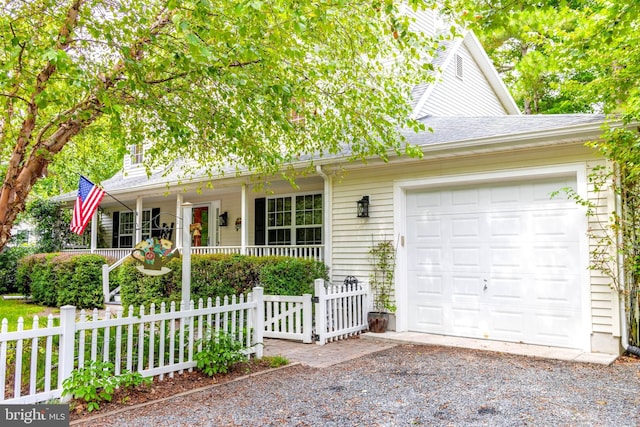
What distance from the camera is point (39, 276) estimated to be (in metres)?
12.7

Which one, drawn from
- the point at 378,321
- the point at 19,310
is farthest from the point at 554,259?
the point at 19,310

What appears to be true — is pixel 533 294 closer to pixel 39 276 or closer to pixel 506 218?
pixel 506 218

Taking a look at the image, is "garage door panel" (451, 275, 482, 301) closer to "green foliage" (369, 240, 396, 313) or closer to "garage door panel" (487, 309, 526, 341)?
"garage door panel" (487, 309, 526, 341)

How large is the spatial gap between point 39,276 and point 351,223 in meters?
9.08

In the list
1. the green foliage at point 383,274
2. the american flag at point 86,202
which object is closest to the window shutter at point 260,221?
the green foliage at point 383,274

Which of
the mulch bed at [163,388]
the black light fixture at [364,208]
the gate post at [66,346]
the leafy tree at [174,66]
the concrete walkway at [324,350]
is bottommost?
the concrete walkway at [324,350]

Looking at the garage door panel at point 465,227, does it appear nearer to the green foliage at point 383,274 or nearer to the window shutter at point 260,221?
the green foliage at point 383,274

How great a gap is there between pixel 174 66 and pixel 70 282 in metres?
8.51

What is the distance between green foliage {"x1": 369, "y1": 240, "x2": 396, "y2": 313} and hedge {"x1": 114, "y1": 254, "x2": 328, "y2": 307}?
1064 millimetres

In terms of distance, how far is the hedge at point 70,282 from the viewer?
38.7 ft

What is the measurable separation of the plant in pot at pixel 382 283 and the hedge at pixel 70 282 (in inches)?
288

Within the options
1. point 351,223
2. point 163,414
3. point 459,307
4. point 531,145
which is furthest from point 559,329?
point 163,414

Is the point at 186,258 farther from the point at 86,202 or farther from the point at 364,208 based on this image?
the point at 364,208

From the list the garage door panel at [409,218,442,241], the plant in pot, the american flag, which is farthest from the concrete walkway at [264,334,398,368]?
the american flag
